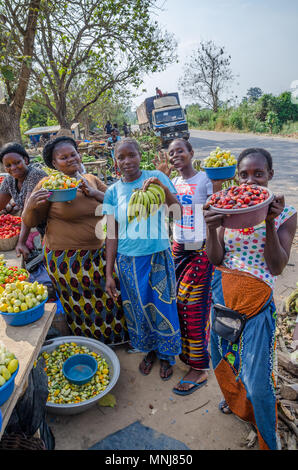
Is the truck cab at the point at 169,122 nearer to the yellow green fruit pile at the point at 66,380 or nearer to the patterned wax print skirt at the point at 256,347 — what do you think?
the yellow green fruit pile at the point at 66,380

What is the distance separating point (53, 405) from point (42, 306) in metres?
0.93

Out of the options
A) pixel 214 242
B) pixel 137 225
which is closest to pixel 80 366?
pixel 137 225

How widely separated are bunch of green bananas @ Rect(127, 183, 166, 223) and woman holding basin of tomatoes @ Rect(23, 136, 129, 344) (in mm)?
575

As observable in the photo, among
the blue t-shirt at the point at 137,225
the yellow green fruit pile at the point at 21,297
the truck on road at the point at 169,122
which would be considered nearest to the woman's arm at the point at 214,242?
the blue t-shirt at the point at 137,225

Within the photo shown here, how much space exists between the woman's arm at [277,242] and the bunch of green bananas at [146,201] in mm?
824

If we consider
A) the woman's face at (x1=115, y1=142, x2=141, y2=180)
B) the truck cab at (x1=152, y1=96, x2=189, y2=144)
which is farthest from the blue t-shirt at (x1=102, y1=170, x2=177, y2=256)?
the truck cab at (x1=152, y1=96, x2=189, y2=144)

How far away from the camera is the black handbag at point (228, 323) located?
1.82m

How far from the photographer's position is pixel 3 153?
10.1ft

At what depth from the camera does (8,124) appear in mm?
6160

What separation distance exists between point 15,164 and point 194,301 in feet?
7.30

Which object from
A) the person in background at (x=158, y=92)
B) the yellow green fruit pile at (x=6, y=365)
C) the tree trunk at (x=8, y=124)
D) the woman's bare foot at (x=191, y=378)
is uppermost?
the person in background at (x=158, y=92)

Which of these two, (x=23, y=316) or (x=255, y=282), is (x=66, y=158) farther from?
(x=255, y=282)

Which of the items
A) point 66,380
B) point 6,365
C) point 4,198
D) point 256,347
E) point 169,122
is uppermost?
point 169,122

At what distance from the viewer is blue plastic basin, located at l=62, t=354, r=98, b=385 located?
2.66 m
